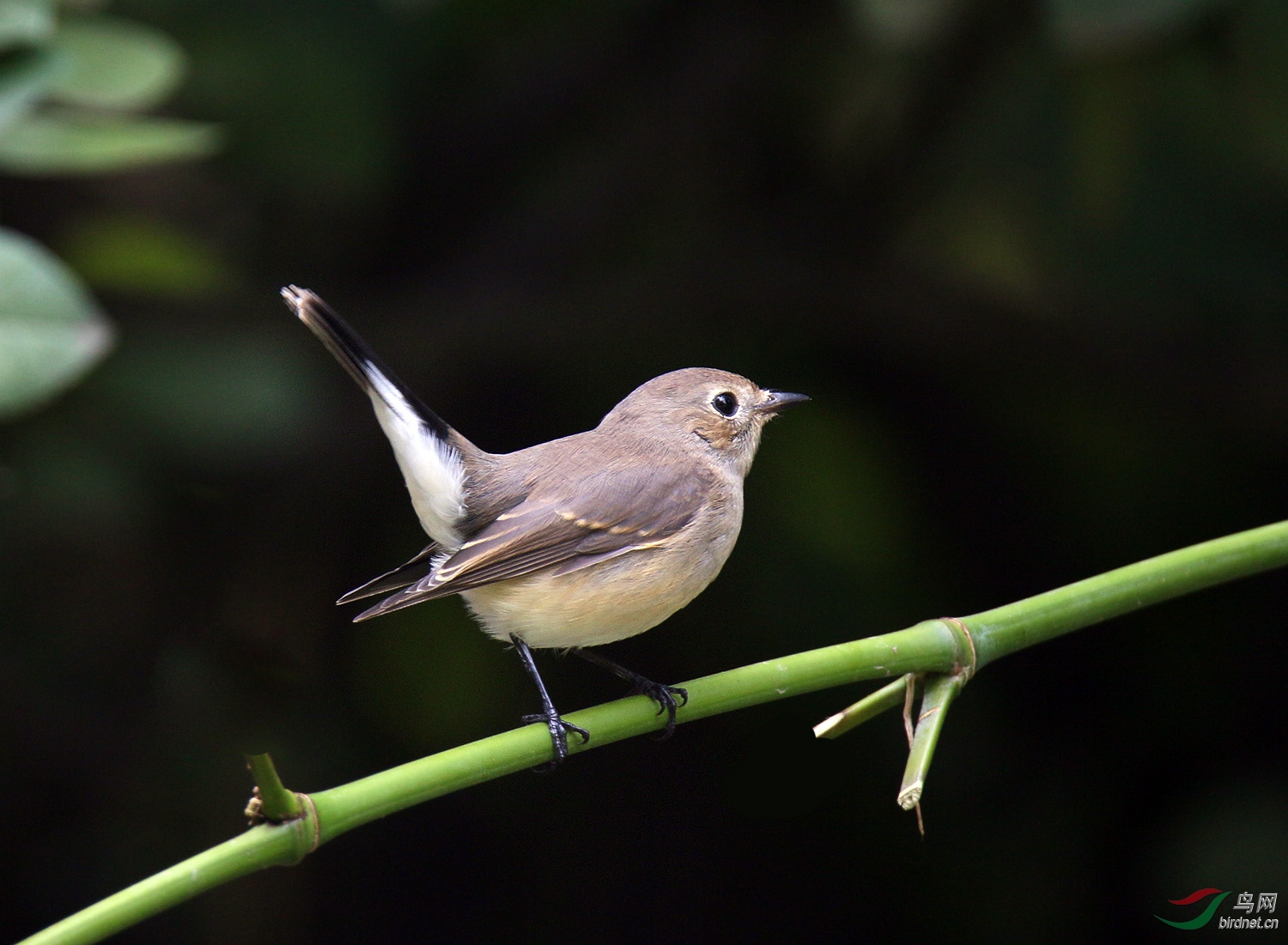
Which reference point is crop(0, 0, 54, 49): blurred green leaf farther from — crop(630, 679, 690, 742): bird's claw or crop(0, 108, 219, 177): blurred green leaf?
crop(630, 679, 690, 742): bird's claw

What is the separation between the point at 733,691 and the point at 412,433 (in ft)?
3.09

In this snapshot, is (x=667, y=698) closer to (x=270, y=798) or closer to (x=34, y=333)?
(x=270, y=798)

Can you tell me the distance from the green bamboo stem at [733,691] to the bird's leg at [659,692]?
0.03 metres

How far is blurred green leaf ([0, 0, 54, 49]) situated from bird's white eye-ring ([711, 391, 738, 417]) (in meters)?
1.65

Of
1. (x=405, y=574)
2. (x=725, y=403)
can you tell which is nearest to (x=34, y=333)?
(x=405, y=574)

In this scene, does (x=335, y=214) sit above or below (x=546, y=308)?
above

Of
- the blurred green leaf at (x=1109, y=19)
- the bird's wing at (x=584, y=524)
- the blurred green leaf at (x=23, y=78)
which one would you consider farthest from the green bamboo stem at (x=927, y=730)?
the blurred green leaf at (x=23, y=78)

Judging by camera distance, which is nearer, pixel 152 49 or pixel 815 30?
pixel 152 49

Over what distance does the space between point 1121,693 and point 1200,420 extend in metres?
0.96

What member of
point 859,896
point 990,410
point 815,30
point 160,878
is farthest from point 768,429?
point 160,878

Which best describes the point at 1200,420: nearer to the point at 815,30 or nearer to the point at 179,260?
the point at 815,30

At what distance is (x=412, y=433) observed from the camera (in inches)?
99.4

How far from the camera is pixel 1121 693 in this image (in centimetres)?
412
